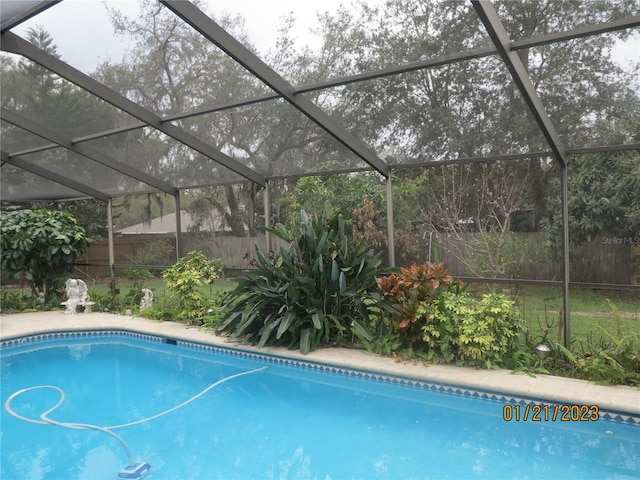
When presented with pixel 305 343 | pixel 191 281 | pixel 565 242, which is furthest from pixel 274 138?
pixel 565 242

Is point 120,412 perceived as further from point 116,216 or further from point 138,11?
point 116,216

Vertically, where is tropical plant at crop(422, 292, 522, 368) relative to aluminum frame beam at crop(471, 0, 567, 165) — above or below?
below

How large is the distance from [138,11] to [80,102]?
211 centimetres

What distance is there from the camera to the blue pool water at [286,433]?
3670 mm

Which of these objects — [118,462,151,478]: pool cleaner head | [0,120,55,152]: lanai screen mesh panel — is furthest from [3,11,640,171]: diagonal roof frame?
[118,462,151,478]: pool cleaner head

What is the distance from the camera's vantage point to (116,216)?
422 inches

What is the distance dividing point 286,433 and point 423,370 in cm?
159

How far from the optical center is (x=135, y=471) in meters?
3.54

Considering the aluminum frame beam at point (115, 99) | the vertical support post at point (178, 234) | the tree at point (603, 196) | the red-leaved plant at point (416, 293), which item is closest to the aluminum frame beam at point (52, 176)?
the vertical support post at point (178, 234)

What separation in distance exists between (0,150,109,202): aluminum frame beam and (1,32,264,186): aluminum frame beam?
3.68 meters

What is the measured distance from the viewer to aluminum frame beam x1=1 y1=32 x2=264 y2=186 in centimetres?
577

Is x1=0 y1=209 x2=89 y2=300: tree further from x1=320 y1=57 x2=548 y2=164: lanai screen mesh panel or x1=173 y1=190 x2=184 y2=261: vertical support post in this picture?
x1=320 y1=57 x2=548 y2=164: lanai screen mesh panel
